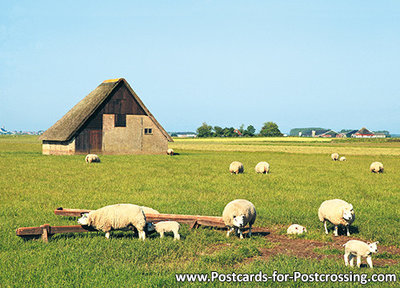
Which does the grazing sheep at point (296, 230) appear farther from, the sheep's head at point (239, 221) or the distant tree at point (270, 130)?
the distant tree at point (270, 130)

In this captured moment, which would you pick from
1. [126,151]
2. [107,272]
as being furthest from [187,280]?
[126,151]

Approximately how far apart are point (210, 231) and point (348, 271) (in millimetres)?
4013

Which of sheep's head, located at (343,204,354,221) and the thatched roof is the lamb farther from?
the thatched roof

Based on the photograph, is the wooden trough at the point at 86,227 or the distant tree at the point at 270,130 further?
the distant tree at the point at 270,130

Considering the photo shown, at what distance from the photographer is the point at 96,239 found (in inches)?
372

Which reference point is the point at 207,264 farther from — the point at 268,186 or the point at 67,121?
the point at 67,121

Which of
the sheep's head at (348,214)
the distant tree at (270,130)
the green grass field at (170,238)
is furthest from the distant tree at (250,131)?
→ the sheep's head at (348,214)

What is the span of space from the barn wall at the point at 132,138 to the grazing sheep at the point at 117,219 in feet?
124

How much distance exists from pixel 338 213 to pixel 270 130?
576ft

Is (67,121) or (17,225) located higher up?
(67,121)

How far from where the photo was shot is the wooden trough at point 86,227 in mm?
9148

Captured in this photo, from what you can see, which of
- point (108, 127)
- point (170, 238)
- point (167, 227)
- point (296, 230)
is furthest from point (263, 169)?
point (108, 127)

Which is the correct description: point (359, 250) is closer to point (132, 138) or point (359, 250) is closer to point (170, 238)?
point (170, 238)

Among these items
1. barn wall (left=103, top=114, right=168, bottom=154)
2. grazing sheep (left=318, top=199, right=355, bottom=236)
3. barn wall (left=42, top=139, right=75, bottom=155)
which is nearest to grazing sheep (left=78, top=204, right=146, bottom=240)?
grazing sheep (left=318, top=199, right=355, bottom=236)
